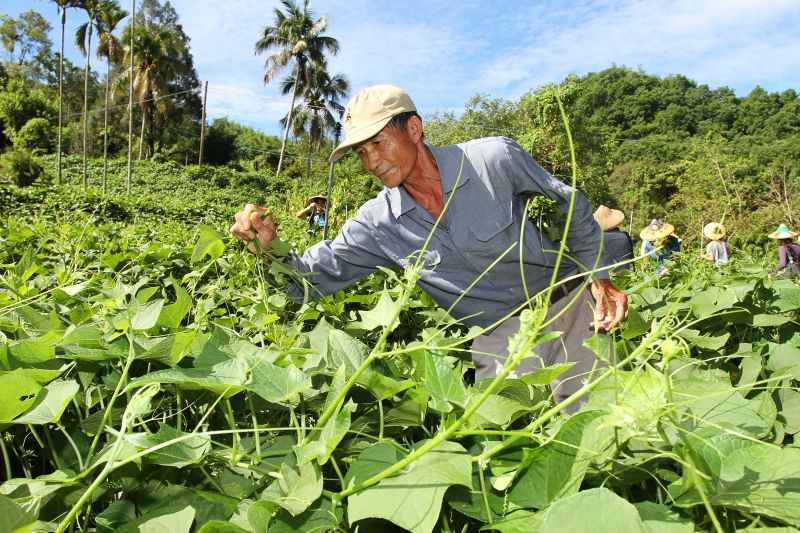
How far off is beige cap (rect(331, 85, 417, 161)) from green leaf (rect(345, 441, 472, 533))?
157 cm

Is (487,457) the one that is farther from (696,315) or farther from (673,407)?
(696,315)

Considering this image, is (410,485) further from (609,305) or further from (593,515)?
(609,305)

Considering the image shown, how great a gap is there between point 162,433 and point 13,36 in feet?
221

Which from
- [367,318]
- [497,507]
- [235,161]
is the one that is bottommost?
[497,507]

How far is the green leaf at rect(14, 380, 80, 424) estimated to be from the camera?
70cm

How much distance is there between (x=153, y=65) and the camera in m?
38.7

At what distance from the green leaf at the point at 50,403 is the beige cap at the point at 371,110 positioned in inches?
59.0

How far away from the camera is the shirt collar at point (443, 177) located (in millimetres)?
2211

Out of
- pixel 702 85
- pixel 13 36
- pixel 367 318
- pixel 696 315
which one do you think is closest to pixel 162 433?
pixel 367 318

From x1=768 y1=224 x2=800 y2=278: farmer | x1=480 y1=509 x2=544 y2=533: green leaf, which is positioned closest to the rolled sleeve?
x1=480 y1=509 x2=544 y2=533: green leaf

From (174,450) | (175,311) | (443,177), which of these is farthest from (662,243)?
(174,450)

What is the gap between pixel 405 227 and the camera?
229 cm

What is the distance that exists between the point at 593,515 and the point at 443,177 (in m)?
1.78

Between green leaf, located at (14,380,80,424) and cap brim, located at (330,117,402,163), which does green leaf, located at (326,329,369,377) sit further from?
cap brim, located at (330,117,402,163)
